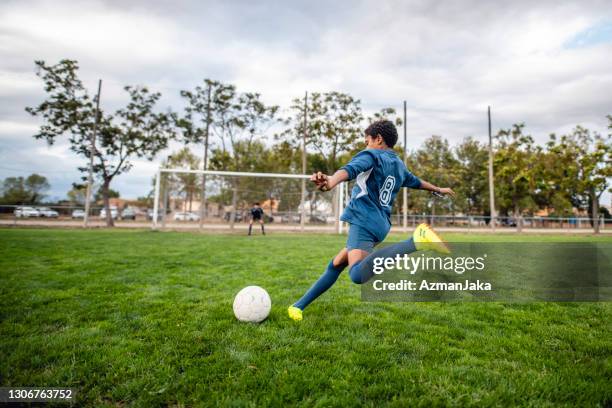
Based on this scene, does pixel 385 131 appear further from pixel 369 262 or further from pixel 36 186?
pixel 36 186

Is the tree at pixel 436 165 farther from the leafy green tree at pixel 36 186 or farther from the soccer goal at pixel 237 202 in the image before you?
the leafy green tree at pixel 36 186

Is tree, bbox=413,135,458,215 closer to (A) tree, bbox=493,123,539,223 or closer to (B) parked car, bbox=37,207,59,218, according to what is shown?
(A) tree, bbox=493,123,539,223

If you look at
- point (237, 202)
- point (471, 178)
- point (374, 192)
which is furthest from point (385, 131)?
point (471, 178)

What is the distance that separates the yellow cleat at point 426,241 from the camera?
3167 mm

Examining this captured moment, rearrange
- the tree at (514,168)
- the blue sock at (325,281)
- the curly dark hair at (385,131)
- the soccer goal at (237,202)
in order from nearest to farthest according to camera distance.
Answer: the curly dark hair at (385,131) → the blue sock at (325,281) → the soccer goal at (237,202) → the tree at (514,168)

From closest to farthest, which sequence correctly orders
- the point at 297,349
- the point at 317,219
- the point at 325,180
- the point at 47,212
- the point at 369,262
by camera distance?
the point at 325,180, the point at 297,349, the point at 369,262, the point at 317,219, the point at 47,212

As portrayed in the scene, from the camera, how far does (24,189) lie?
25594mm

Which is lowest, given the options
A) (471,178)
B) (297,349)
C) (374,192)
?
(297,349)

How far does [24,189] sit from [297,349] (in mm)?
31207

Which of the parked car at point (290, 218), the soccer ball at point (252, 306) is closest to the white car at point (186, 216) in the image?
the parked car at point (290, 218)

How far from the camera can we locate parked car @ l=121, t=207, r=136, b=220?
24691 millimetres

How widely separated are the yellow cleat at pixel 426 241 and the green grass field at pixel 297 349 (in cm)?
77

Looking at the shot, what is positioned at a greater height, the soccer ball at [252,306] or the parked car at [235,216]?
the parked car at [235,216]

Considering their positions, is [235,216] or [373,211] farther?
[235,216]
